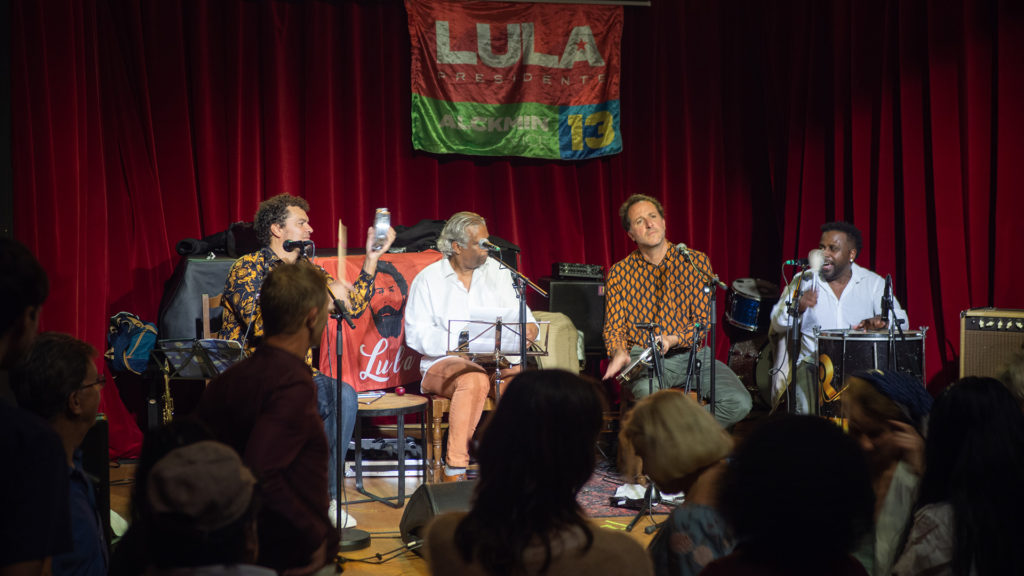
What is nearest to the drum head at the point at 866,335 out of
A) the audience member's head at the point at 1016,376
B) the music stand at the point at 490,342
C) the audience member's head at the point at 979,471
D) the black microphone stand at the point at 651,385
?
the black microphone stand at the point at 651,385

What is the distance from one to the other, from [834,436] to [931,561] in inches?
23.1

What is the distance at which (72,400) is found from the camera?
7.25 ft

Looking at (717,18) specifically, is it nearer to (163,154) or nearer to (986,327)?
(986,327)

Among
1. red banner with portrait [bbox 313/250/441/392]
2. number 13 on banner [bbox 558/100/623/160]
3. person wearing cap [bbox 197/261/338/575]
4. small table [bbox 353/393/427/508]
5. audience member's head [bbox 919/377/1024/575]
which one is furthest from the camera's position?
number 13 on banner [bbox 558/100/623/160]

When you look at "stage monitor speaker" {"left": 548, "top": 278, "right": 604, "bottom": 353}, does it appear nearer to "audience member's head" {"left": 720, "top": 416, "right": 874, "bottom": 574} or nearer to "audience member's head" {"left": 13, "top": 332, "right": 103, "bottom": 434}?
"audience member's head" {"left": 13, "top": 332, "right": 103, "bottom": 434}

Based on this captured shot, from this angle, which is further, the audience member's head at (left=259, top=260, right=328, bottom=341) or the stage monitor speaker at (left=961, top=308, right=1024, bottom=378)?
the stage monitor speaker at (left=961, top=308, right=1024, bottom=378)

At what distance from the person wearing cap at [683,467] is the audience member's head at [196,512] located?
930 millimetres

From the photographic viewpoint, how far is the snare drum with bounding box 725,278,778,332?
19.7 feet

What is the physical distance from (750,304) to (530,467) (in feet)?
15.8

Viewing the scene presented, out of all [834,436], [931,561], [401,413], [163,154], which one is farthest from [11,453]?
[163,154]

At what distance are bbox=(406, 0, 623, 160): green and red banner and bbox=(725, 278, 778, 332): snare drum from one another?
55.6 inches

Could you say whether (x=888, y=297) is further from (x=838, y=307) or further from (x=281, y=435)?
(x=281, y=435)

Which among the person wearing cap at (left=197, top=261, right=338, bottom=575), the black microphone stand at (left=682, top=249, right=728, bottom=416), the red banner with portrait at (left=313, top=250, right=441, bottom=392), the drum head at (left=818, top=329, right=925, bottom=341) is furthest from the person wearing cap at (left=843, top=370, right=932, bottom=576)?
the red banner with portrait at (left=313, top=250, right=441, bottom=392)

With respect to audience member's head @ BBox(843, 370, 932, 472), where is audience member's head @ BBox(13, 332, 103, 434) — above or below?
above
